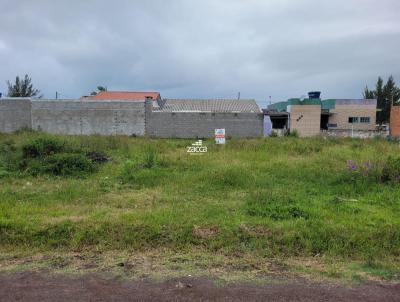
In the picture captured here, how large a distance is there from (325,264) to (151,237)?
2268 millimetres

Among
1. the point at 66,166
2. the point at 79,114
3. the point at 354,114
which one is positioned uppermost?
the point at 354,114

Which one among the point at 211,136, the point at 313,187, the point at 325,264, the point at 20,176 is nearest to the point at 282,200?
the point at 313,187

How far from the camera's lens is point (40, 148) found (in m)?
11.5

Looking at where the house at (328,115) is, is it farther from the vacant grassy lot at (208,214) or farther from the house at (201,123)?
the vacant grassy lot at (208,214)

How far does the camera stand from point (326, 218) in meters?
5.70

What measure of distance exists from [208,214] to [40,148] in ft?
25.6

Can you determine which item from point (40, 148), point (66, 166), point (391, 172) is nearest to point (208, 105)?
point (40, 148)

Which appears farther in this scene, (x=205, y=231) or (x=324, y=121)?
(x=324, y=121)

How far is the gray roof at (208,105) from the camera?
3778cm

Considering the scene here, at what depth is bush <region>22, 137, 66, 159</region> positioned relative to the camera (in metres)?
11.5

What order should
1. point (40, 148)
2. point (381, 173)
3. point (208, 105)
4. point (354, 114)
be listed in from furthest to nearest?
point (354, 114) < point (208, 105) < point (40, 148) < point (381, 173)

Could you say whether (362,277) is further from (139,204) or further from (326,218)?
(139,204)

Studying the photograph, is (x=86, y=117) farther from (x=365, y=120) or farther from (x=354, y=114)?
(x=365, y=120)

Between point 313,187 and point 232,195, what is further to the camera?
point 313,187
